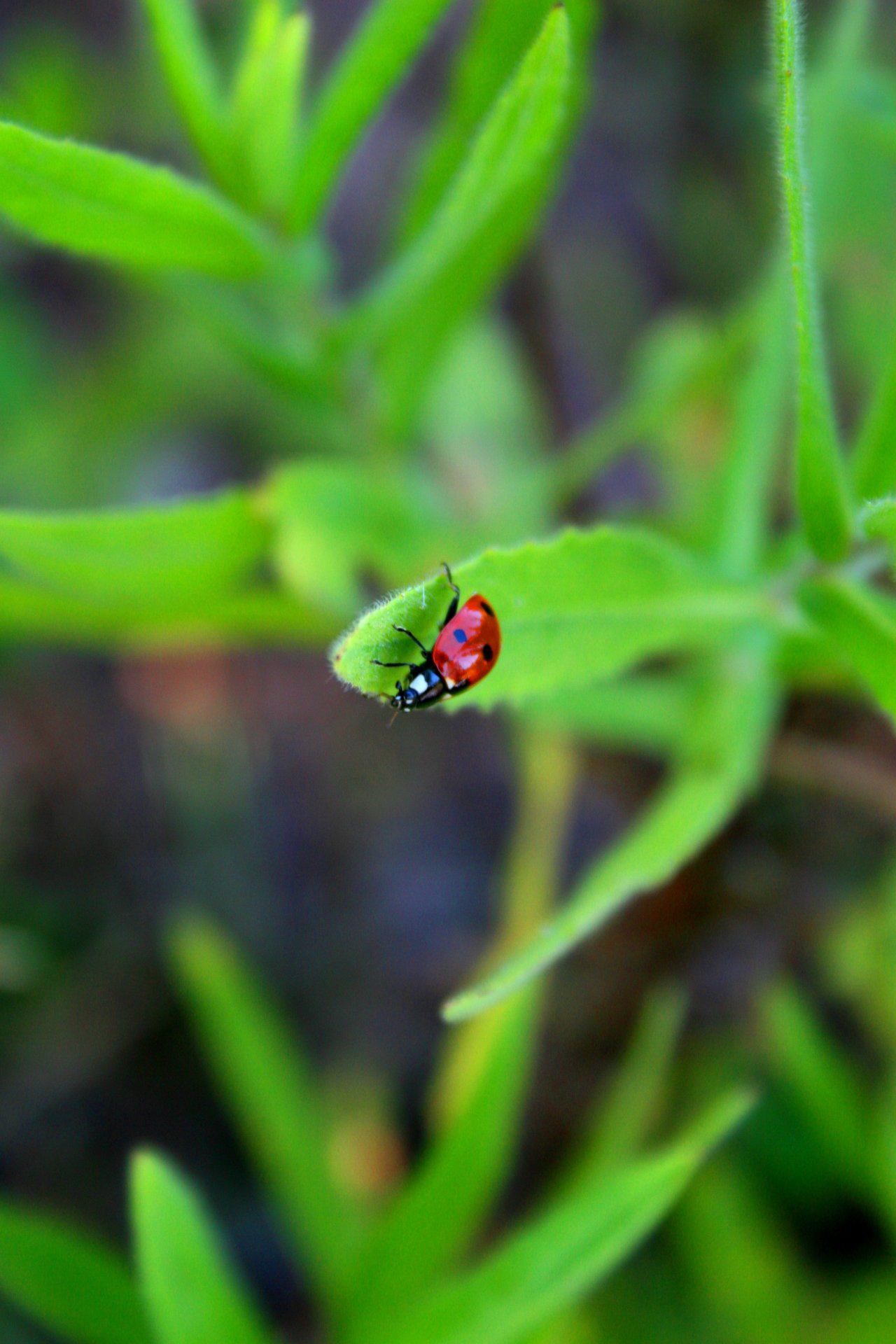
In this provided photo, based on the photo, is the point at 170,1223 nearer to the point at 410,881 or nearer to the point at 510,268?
the point at 510,268

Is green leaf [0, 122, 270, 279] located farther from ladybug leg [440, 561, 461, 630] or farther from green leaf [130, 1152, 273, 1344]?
green leaf [130, 1152, 273, 1344]

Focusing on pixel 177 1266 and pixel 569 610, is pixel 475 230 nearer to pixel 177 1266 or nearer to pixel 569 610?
pixel 569 610

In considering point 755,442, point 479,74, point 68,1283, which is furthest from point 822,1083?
point 479,74

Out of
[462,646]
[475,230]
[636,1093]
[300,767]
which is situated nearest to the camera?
[462,646]

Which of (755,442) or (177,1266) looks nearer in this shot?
(177,1266)

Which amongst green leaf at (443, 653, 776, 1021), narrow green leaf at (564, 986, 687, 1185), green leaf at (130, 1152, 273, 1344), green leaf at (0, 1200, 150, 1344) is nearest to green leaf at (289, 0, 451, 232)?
green leaf at (443, 653, 776, 1021)

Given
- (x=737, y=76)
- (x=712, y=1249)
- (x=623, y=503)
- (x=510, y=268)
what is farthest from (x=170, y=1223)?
(x=737, y=76)

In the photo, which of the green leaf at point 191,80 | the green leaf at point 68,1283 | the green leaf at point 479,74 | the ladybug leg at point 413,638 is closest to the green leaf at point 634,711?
the ladybug leg at point 413,638

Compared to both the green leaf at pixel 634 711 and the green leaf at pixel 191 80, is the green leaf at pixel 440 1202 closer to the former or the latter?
the green leaf at pixel 634 711
